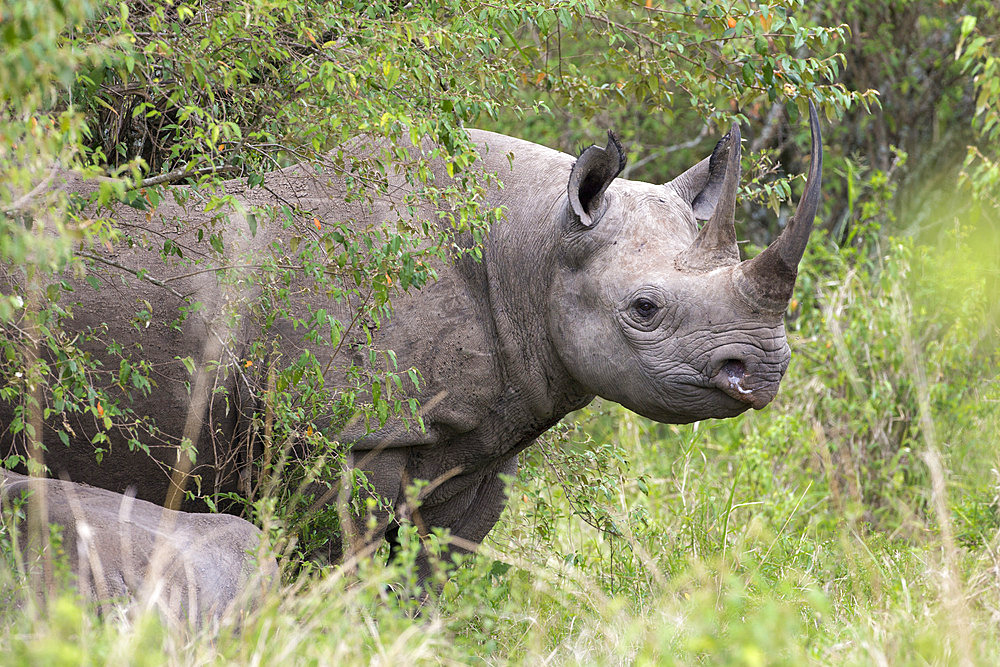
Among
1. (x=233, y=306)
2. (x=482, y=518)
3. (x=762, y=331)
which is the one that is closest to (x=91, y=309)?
(x=233, y=306)

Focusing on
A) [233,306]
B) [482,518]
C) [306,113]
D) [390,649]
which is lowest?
[482,518]

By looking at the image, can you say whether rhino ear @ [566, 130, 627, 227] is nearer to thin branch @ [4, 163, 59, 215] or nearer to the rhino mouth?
the rhino mouth

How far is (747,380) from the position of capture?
468 cm

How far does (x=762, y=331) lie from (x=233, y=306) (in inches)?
79.6

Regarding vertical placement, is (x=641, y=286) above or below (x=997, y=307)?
above

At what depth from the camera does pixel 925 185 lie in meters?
11.3

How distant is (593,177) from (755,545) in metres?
→ 2.51

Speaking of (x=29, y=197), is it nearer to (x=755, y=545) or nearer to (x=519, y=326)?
(x=519, y=326)

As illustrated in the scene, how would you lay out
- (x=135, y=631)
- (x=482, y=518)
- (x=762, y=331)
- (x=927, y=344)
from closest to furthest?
(x=135, y=631)
(x=762, y=331)
(x=482, y=518)
(x=927, y=344)

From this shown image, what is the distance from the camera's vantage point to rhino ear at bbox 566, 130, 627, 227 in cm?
492

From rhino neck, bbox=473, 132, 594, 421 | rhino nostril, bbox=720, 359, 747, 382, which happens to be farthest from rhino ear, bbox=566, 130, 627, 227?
rhino nostril, bbox=720, 359, 747, 382

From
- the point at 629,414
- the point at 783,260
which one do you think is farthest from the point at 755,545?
the point at 783,260

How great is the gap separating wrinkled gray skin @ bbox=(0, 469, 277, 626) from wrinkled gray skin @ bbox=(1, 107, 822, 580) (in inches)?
18.8

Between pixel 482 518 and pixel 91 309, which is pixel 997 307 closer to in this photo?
pixel 482 518
